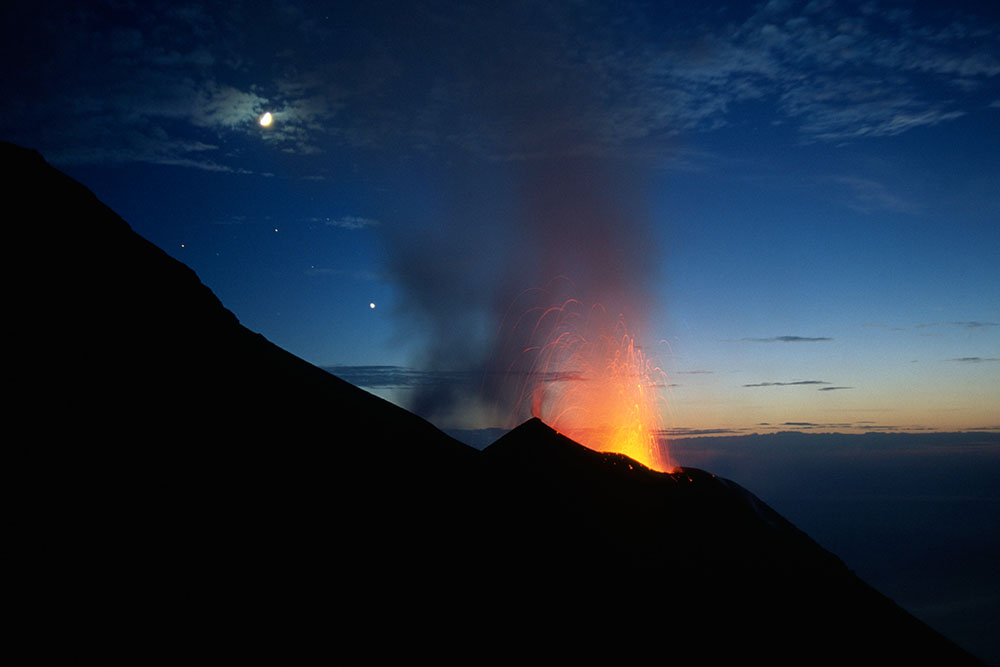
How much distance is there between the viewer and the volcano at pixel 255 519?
32.7 ft

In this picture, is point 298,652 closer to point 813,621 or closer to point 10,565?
point 10,565

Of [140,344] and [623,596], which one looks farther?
[623,596]

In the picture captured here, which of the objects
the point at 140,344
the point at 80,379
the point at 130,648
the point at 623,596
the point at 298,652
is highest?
the point at 140,344

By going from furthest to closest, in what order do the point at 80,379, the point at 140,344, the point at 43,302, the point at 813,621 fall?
the point at 813,621 < the point at 140,344 < the point at 43,302 < the point at 80,379

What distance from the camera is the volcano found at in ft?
32.7

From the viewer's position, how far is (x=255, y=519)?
1276 cm

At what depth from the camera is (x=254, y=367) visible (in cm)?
1884

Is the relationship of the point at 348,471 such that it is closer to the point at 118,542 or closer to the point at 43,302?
the point at 118,542

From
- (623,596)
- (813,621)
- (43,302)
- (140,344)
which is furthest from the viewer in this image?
(813,621)

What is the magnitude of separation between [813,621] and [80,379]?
33180mm

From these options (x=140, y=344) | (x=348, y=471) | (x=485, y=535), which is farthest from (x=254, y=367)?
(x=485, y=535)

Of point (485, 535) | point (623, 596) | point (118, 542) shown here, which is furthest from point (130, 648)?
point (623, 596)

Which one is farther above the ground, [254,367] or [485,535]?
[254,367]

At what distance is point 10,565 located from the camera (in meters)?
8.79
